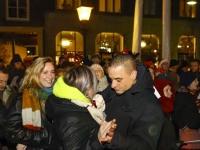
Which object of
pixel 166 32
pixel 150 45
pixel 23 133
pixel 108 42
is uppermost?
pixel 166 32

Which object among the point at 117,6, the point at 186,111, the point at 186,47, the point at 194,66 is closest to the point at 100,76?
the point at 186,111

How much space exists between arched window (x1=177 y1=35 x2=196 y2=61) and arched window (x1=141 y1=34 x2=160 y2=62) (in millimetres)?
1988

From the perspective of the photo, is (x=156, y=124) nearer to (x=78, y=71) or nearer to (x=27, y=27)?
(x=78, y=71)

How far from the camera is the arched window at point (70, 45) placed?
855 inches

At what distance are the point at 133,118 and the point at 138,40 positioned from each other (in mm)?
12249

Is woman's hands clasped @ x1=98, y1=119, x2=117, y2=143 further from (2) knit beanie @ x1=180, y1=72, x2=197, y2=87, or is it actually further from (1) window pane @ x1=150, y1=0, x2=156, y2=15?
(1) window pane @ x1=150, y1=0, x2=156, y2=15

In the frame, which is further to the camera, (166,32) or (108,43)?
(108,43)

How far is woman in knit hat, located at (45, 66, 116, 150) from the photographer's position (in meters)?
2.91

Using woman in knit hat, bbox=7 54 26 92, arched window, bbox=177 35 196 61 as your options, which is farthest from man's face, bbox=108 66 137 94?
arched window, bbox=177 35 196 61

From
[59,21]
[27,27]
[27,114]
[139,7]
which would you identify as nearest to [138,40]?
[139,7]

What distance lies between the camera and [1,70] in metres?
5.44

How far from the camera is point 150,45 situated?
23906 millimetres

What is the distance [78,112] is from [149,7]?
2221 centimetres

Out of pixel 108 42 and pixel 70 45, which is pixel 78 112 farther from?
pixel 108 42
